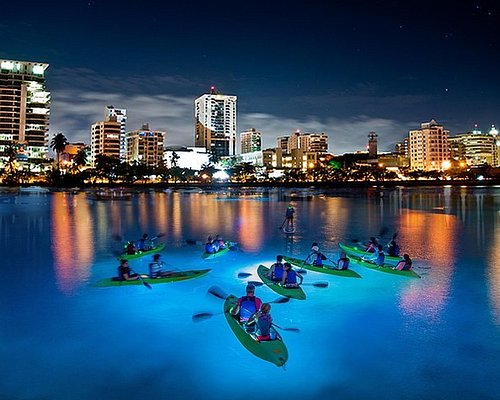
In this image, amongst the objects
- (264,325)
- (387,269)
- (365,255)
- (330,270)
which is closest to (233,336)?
(264,325)

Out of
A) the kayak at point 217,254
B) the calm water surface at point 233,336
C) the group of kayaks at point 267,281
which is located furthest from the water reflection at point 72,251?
the kayak at point 217,254

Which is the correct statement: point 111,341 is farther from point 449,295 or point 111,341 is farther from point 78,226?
point 78,226

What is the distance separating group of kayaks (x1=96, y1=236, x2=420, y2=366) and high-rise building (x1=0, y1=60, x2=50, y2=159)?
168754 millimetres

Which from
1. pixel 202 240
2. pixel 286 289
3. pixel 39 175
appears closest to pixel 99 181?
pixel 39 175

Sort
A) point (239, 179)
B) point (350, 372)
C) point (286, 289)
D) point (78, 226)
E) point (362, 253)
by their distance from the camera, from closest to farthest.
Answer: point (350, 372) → point (286, 289) → point (362, 253) → point (78, 226) → point (239, 179)

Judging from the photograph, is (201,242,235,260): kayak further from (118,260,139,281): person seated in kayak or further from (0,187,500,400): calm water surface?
(118,260,139,281): person seated in kayak

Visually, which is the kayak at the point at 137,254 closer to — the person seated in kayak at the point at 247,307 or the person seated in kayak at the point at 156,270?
the person seated in kayak at the point at 156,270

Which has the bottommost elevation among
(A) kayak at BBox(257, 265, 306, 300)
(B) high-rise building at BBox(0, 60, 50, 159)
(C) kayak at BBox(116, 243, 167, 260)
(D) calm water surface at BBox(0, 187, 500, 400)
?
(D) calm water surface at BBox(0, 187, 500, 400)

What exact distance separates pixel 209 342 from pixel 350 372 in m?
3.41

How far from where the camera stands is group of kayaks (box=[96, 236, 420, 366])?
9000mm

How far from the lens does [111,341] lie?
1058cm

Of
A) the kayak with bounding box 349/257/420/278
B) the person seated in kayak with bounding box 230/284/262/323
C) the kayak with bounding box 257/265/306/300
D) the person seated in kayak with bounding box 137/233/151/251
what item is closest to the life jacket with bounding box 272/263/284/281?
the kayak with bounding box 257/265/306/300

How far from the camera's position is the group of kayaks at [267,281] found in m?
9.00

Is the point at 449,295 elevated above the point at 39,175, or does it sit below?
below
